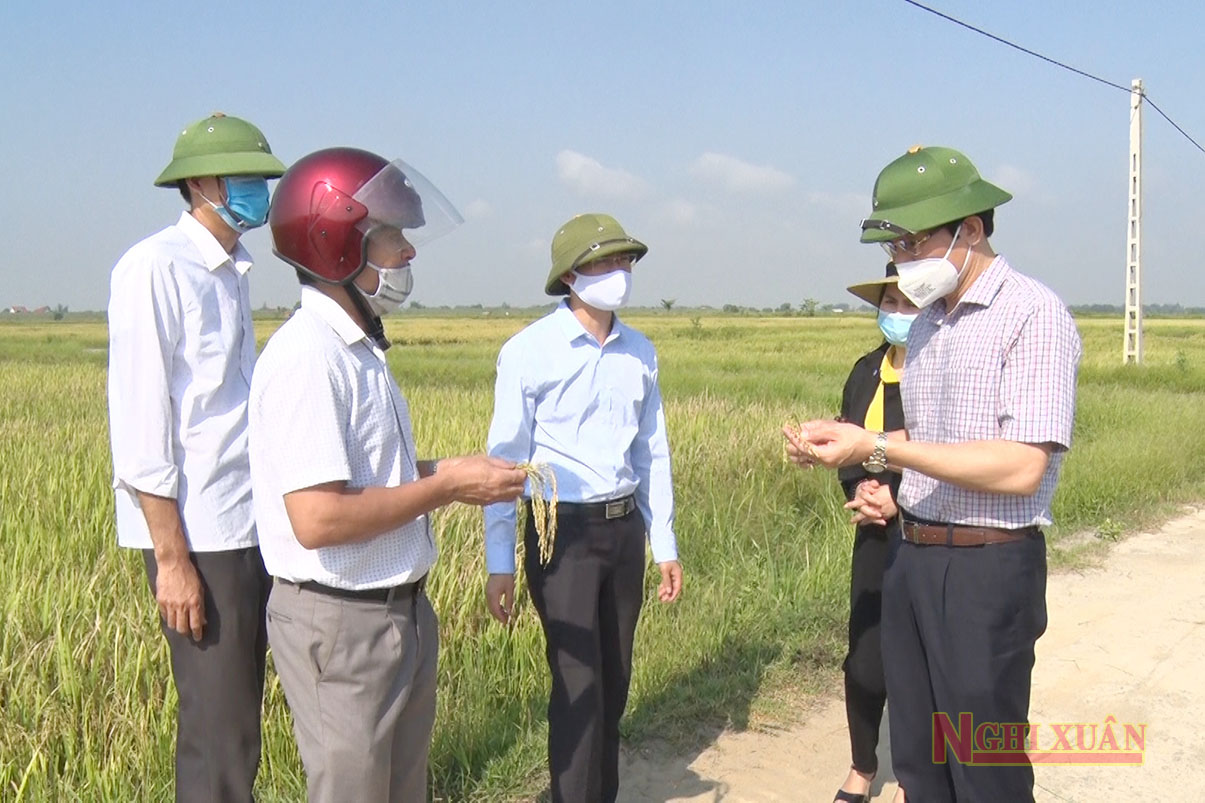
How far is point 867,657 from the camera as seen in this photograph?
141 inches

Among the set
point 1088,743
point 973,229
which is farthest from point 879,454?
point 1088,743

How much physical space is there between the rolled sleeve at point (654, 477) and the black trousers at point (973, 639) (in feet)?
2.84

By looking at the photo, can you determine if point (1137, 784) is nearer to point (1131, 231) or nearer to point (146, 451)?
point (146, 451)

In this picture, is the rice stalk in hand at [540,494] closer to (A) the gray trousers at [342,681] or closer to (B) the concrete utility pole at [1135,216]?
(A) the gray trousers at [342,681]

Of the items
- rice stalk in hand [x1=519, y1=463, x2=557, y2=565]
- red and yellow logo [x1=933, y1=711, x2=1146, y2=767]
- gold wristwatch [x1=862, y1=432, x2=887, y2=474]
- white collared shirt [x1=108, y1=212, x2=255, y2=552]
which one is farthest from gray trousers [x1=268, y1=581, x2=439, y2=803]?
red and yellow logo [x1=933, y1=711, x2=1146, y2=767]

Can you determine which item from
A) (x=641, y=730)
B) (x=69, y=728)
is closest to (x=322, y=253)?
(x=69, y=728)

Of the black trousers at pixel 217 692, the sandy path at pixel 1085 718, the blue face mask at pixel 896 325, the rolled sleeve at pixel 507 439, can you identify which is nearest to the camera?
the black trousers at pixel 217 692

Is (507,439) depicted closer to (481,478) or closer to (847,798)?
(481,478)

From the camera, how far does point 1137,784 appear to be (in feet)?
11.8

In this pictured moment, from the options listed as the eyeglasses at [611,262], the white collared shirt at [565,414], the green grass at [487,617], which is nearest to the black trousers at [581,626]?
the white collared shirt at [565,414]

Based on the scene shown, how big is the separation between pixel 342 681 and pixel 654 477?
1.51m

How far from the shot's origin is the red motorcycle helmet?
2.18 metres

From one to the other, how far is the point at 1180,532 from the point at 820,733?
500 centimetres

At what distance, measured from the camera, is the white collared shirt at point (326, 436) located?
205 cm
